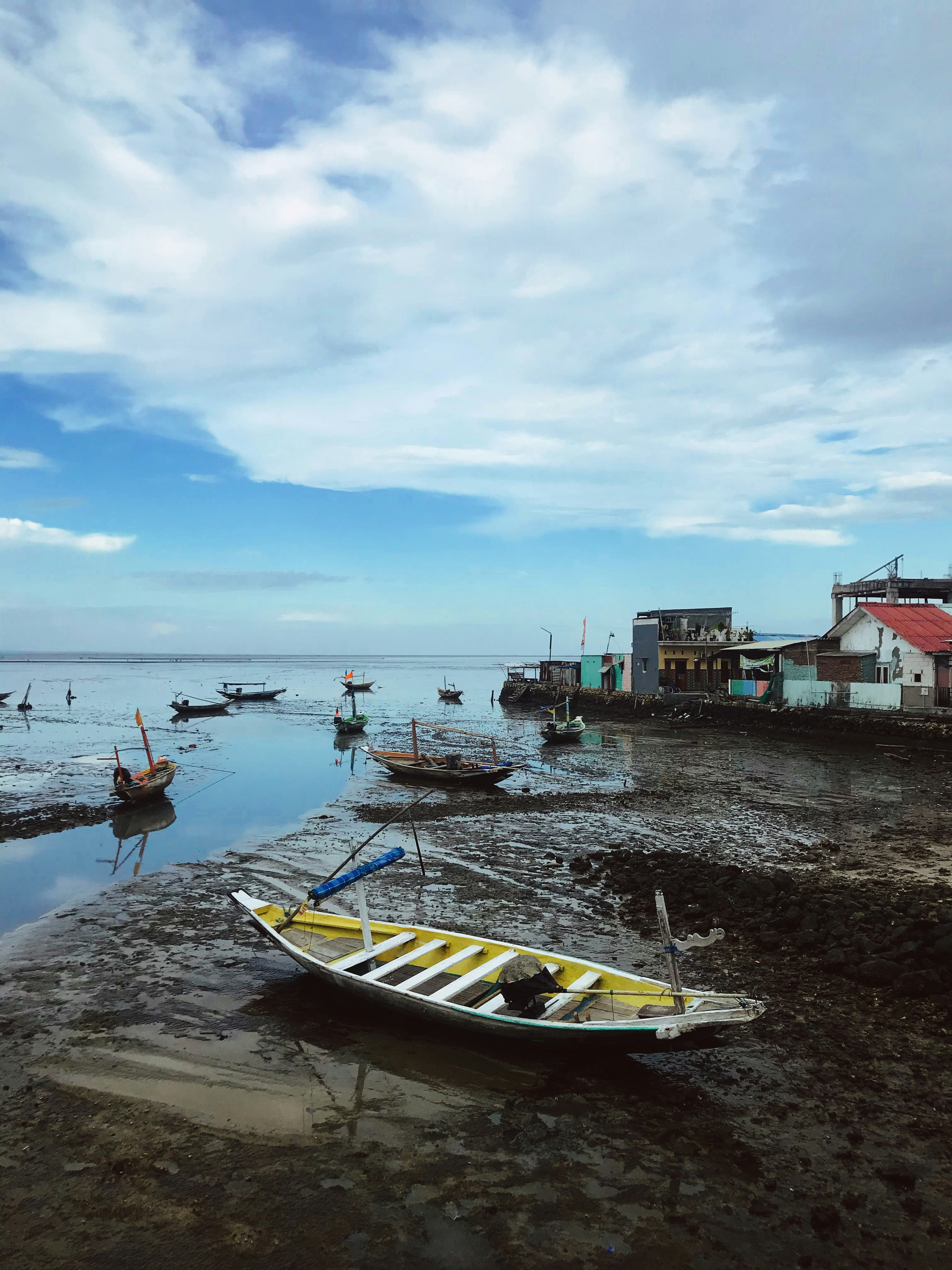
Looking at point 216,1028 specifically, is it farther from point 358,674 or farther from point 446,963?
point 358,674

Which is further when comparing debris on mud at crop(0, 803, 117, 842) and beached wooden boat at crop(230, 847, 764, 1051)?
debris on mud at crop(0, 803, 117, 842)

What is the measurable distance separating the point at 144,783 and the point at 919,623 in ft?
132

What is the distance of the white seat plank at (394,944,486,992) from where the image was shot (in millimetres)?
9516

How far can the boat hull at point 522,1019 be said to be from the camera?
7.70 m

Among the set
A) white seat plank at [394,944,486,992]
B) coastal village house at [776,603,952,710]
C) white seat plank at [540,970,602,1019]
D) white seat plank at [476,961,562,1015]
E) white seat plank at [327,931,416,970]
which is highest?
coastal village house at [776,603,952,710]

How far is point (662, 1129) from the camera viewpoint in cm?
745

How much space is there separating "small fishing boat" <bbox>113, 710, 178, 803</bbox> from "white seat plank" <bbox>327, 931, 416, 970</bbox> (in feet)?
52.9

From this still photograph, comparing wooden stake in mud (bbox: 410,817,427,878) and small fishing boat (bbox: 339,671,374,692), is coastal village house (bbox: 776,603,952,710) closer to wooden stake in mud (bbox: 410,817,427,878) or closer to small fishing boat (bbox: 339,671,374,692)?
wooden stake in mud (bbox: 410,817,427,878)

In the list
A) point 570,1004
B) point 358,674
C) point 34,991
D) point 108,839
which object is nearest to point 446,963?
point 570,1004

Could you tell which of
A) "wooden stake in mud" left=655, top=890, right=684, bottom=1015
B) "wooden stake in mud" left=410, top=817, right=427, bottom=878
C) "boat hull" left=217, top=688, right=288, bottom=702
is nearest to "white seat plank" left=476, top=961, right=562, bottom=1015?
"wooden stake in mud" left=655, top=890, right=684, bottom=1015

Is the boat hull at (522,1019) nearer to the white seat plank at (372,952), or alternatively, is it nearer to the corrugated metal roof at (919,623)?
the white seat plank at (372,952)

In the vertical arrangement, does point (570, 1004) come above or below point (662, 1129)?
above

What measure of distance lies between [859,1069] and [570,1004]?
3.33 meters

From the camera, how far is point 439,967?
10039mm
